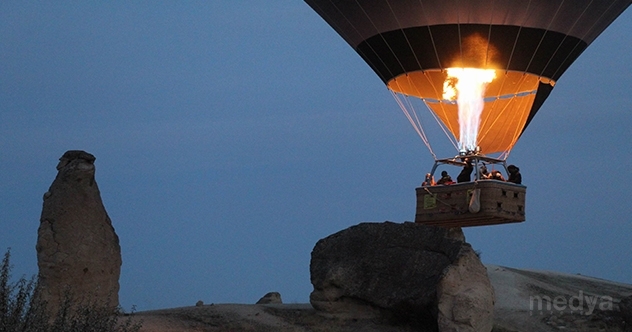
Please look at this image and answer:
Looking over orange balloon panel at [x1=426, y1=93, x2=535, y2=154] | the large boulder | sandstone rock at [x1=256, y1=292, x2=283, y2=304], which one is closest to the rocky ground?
the large boulder

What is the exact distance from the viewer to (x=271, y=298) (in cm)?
2455

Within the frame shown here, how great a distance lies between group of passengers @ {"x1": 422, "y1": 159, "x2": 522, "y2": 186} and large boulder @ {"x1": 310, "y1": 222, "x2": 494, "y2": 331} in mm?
1002

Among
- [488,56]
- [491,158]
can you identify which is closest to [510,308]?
[491,158]

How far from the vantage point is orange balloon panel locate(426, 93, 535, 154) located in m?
24.0

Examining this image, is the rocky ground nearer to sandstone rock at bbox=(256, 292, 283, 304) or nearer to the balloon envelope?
sandstone rock at bbox=(256, 292, 283, 304)

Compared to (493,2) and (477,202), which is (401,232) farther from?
(493,2)

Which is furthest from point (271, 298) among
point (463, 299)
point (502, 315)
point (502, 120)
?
point (502, 120)

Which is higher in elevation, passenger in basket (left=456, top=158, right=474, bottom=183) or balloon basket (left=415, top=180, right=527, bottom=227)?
passenger in basket (left=456, top=158, right=474, bottom=183)

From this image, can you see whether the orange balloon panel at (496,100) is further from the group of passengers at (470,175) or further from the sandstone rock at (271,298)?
the sandstone rock at (271,298)

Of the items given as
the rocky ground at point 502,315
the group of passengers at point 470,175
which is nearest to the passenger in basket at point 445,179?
the group of passengers at point 470,175

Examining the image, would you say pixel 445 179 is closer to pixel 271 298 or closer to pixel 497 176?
pixel 497 176

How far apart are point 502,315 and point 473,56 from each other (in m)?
5.37

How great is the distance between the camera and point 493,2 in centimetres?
2281

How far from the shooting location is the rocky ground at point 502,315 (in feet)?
66.2
